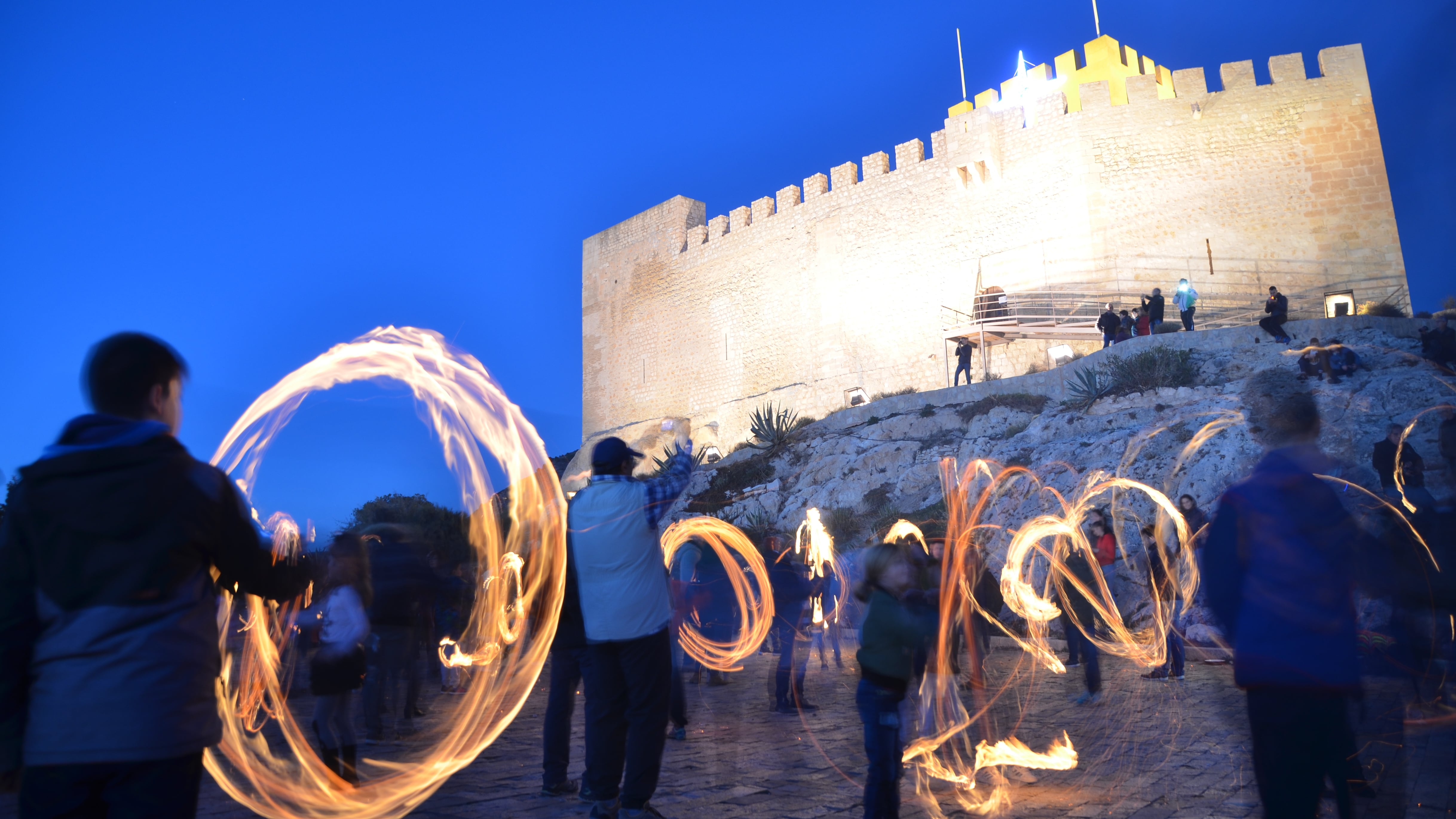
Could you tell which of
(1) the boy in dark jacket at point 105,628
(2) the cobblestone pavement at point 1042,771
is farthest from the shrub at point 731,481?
(1) the boy in dark jacket at point 105,628

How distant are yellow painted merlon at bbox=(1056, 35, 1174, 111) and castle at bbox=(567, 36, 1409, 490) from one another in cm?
8

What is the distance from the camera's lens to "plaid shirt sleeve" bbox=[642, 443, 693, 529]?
3.63 meters

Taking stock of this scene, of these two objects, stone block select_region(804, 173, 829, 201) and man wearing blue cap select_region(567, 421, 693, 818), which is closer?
man wearing blue cap select_region(567, 421, 693, 818)

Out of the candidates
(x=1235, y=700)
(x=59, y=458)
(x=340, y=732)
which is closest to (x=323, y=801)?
(x=340, y=732)

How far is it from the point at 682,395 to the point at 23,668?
2940 cm

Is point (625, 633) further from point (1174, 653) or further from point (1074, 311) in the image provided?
point (1074, 311)

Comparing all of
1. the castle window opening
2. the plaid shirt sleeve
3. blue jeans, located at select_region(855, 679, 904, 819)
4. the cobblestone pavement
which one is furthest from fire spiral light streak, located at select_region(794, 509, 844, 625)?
the castle window opening

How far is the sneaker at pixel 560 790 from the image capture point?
14.1 feet

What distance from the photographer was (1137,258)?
2052cm

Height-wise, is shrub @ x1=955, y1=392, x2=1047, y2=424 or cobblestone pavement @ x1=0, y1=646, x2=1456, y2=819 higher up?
shrub @ x1=955, y1=392, x2=1047, y2=424

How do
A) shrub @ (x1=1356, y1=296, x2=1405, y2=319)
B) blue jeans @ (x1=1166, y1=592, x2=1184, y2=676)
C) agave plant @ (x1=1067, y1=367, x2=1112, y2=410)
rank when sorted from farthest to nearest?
shrub @ (x1=1356, y1=296, x2=1405, y2=319) → agave plant @ (x1=1067, y1=367, x2=1112, y2=410) → blue jeans @ (x1=1166, y1=592, x2=1184, y2=676)

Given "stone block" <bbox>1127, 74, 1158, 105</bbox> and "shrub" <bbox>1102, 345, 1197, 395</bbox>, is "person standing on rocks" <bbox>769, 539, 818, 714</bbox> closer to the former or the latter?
"shrub" <bbox>1102, 345, 1197, 395</bbox>

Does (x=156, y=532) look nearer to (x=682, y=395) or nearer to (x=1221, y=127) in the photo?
(x=1221, y=127)

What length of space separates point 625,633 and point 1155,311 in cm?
1682
